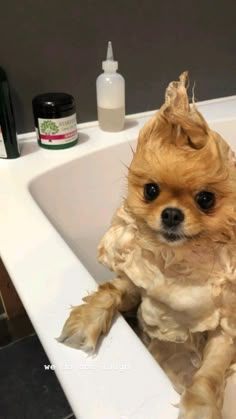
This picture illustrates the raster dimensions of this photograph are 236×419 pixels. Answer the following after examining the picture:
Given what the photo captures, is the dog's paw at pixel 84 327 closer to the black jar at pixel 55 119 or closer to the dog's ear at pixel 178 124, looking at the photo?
the dog's ear at pixel 178 124

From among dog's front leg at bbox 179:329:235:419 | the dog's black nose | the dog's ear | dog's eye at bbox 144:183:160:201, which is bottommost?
dog's front leg at bbox 179:329:235:419

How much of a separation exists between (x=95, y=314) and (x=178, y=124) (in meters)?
0.24

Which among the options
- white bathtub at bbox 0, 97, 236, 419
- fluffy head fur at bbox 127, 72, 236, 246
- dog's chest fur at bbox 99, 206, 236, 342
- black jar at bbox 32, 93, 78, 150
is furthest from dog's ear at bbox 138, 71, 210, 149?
black jar at bbox 32, 93, 78, 150

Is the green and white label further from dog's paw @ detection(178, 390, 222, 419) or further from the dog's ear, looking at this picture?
dog's paw @ detection(178, 390, 222, 419)

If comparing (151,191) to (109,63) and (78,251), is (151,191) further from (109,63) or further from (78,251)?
(109,63)

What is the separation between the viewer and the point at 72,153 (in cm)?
88

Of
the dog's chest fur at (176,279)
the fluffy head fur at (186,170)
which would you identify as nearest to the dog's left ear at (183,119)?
the fluffy head fur at (186,170)

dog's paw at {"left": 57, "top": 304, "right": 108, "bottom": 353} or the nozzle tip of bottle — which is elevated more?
the nozzle tip of bottle

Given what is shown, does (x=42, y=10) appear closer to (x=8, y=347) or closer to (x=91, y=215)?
(x=91, y=215)

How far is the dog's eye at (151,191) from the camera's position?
45cm

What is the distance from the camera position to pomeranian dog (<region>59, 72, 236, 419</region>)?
433 millimetres

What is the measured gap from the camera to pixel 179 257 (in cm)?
50

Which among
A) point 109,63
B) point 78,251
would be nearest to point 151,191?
point 78,251

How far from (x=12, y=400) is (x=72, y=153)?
59cm
